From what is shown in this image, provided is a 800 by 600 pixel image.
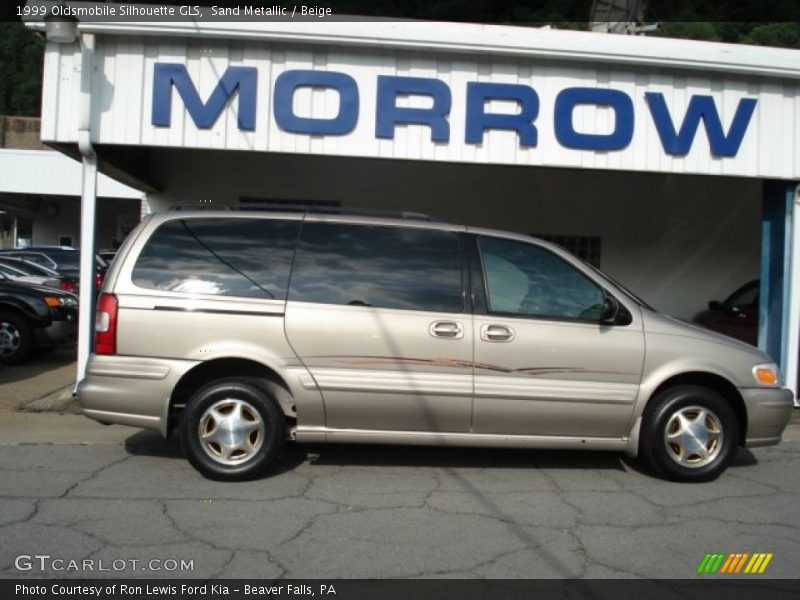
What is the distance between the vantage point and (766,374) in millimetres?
5707

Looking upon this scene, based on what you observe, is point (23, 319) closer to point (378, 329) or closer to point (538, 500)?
point (378, 329)

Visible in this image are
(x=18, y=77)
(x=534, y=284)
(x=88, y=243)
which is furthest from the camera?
(x=18, y=77)

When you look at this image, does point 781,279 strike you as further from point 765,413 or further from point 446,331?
point 446,331

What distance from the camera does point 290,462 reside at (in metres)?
5.92

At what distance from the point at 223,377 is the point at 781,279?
678cm

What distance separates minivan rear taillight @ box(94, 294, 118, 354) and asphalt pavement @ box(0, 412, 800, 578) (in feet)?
3.24

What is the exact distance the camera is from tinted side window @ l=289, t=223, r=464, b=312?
539 cm

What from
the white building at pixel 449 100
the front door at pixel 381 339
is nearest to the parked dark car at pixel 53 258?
the white building at pixel 449 100

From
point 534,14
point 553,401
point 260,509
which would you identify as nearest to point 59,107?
point 260,509

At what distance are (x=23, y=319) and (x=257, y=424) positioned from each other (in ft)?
21.6

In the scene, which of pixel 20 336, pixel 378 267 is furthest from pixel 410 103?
pixel 20 336

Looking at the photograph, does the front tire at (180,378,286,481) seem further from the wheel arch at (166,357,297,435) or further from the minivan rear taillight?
the minivan rear taillight

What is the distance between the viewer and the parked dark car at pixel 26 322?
1027 centimetres
